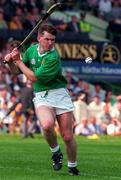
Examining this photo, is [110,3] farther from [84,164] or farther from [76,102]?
[84,164]

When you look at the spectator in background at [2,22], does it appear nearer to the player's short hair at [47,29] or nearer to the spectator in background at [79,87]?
the spectator in background at [79,87]

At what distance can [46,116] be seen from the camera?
14570mm

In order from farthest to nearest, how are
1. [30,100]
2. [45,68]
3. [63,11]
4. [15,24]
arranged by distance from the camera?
[63,11], [15,24], [30,100], [45,68]

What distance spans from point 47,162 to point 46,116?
10.1 feet

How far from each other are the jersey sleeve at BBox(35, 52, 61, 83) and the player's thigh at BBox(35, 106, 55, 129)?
47cm

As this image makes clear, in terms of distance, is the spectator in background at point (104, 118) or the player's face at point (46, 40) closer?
the player's face at point (46, 40)

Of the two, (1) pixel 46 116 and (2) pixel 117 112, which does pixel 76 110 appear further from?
(1) pixel 46 116

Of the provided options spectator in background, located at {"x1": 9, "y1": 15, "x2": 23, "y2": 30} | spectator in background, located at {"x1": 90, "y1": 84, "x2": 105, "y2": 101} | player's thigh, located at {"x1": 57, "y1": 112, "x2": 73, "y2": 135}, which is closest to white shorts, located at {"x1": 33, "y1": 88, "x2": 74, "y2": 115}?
player's thigh, located at {"x1": 57, "y1": 112, "x2": 73, "y2": 135}

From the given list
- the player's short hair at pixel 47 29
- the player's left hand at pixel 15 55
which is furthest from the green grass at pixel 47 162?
the player's short hair at pixel 47 29

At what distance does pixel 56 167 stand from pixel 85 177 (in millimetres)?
953

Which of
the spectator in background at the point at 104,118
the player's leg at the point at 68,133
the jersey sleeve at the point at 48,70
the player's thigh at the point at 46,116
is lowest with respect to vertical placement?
the spectator in background at the point at 104,118

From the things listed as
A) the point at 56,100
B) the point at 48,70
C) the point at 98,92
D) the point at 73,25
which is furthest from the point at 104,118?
the point at 48,70

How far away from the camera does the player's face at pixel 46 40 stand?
1442cm

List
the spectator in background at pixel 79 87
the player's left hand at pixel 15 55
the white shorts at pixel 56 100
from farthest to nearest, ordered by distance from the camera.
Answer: the spectator in background at pixel 79 87 < the white shorts at pixel 56 100 < the player's left hand at pixel 15 55
